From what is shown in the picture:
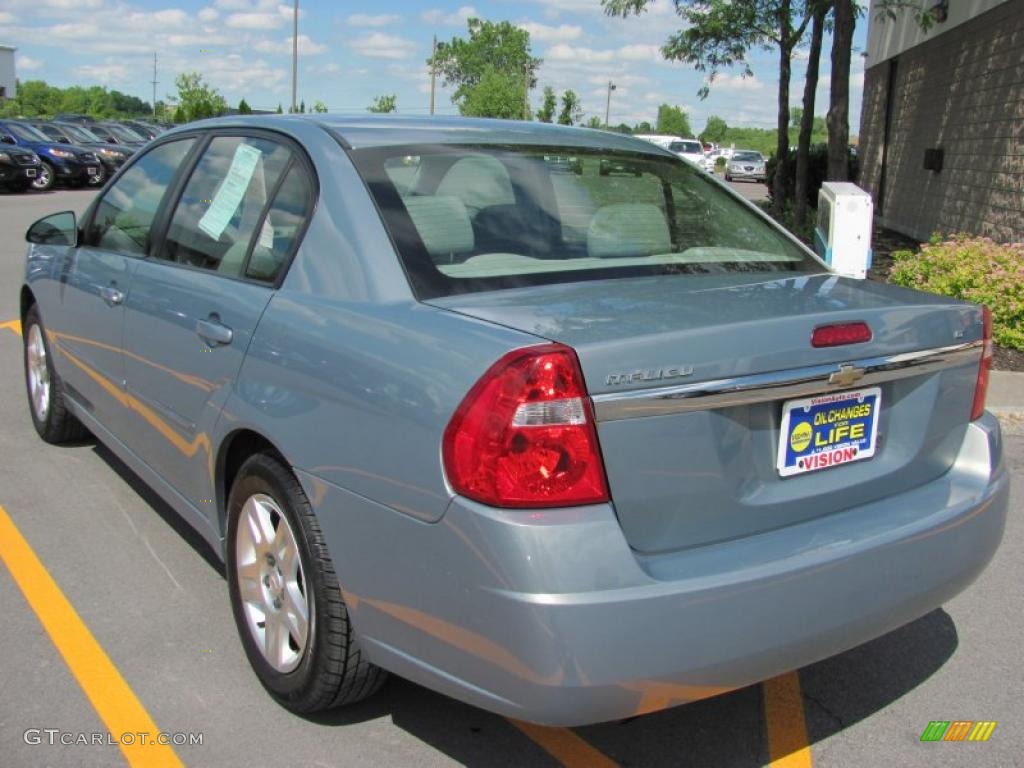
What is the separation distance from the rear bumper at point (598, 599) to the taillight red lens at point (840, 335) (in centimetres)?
46

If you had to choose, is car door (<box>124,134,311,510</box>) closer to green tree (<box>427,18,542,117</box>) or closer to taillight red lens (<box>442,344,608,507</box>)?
taillight red lens (<box>442,344,608,507</box>)

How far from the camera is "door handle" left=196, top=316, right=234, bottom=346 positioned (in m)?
3.17

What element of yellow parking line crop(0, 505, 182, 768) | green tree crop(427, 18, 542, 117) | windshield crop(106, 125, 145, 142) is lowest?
yellow parking line crop(0, 505, 182, 768)

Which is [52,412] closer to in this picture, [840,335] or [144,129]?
[840,335]

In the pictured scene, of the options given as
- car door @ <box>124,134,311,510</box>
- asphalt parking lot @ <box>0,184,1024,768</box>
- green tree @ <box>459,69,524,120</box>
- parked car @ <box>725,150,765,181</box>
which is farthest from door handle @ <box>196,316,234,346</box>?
green tree @ <box>459,69,524,120</box>

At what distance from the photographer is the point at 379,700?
312 centimetres

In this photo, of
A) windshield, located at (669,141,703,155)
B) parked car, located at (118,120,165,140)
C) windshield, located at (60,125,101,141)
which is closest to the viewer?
windshield, located at (60,125,101,141)

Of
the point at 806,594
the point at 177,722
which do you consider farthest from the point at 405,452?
the point at 177,722

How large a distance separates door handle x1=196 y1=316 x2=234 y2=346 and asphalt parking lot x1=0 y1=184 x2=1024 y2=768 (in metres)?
1.06

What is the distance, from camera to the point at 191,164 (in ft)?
13.0

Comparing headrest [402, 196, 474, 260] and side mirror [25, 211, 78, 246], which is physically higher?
headrest [402, 196, 474, 260]

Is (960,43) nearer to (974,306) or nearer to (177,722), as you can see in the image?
(974,306)

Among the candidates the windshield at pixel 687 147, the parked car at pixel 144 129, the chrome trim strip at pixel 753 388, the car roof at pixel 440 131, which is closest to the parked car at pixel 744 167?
the windshield at pixel 687 147

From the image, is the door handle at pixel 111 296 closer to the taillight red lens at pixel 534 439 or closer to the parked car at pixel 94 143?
the taillight red lens at pixel 534 439
